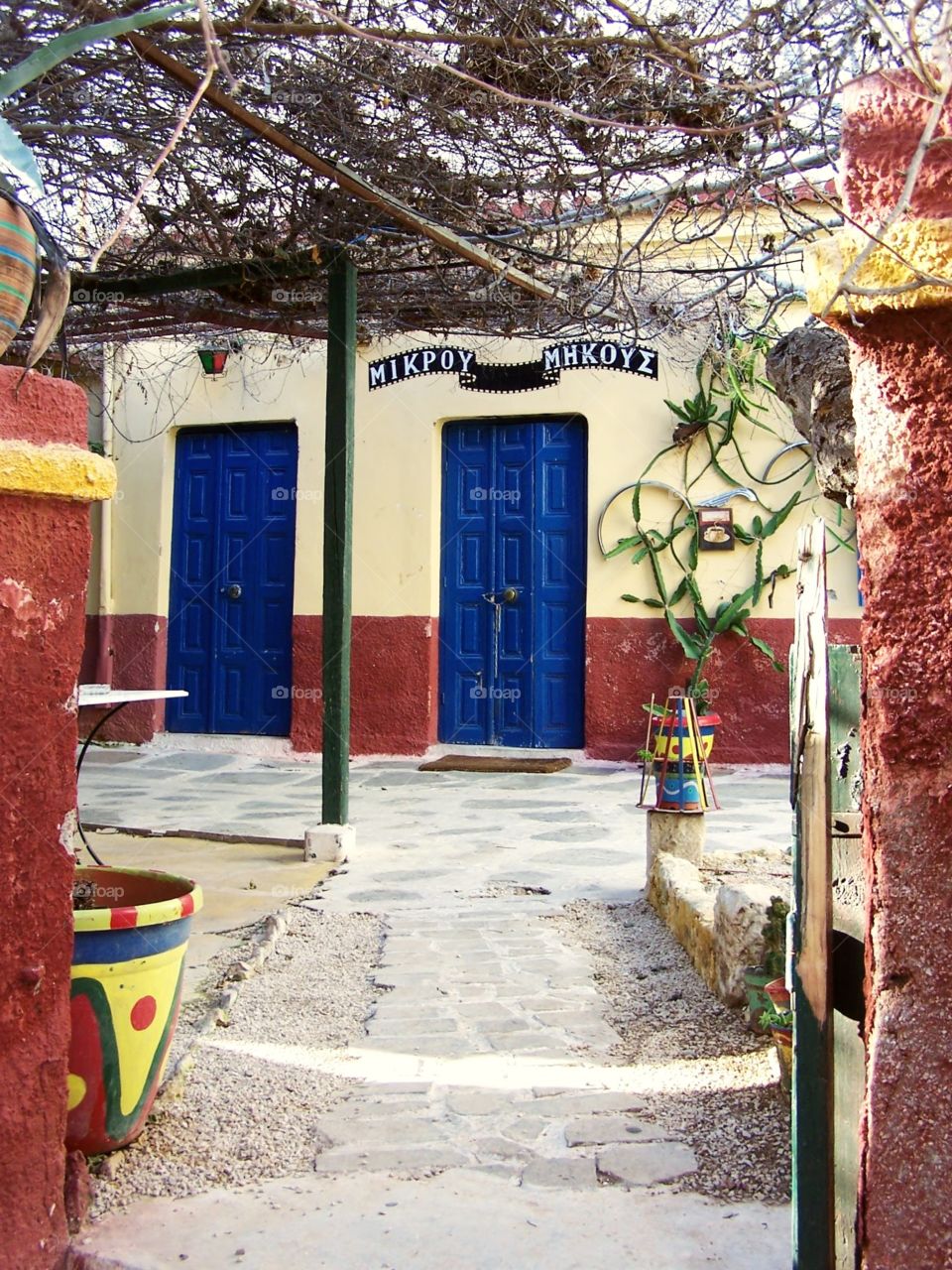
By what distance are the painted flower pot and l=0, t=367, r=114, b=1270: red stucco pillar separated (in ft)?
0.74

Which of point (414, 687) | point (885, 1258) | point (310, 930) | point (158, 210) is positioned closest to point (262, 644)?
point (414, 687)

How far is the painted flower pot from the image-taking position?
8.63 ft

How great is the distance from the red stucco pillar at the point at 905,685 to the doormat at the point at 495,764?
7548mm

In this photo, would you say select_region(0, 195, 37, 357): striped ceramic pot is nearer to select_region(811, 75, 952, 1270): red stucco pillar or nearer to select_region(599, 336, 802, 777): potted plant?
select_region(811, 75, 952, 1270): red stucco pillar

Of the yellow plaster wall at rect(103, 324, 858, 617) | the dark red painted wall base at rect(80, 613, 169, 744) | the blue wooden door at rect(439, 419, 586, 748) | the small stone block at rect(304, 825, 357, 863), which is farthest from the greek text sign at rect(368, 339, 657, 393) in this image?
the small stone block at rect(304, 825, 357, 863)

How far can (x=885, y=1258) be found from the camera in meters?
1.57

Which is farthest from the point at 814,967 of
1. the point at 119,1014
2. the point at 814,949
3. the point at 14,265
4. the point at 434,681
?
the point at 434,681

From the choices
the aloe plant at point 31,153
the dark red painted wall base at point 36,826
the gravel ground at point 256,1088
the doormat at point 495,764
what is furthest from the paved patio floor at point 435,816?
the aloe plant at point 31,153

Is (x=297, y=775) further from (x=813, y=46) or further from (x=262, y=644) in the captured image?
(x=813, y=46)

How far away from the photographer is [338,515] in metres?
5.95

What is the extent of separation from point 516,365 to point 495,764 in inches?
131

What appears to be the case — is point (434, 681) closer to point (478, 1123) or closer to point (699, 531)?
point (699, 531)

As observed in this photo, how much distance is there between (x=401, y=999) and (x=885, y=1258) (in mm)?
2519

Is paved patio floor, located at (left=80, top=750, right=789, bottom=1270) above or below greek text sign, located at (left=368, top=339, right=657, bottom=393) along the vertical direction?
below
